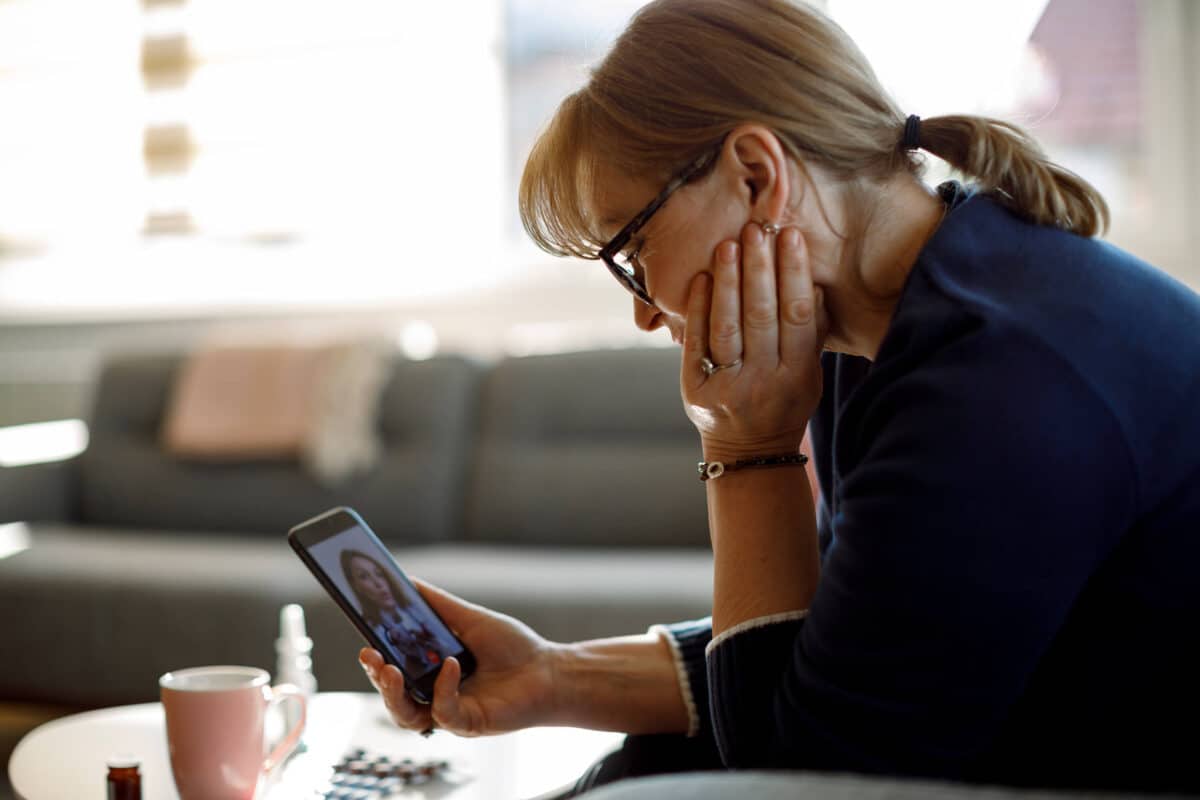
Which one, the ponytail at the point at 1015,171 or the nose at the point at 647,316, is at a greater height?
the ponytail at the point at 1015,171

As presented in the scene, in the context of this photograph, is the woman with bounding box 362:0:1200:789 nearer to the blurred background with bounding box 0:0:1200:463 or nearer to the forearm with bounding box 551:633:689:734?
the forearm with bounding box 551:633:689:734

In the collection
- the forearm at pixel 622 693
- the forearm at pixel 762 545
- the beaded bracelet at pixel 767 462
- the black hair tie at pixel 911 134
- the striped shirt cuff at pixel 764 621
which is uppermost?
the black hair tie at pixel 911 134

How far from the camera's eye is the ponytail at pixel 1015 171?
2.69ft

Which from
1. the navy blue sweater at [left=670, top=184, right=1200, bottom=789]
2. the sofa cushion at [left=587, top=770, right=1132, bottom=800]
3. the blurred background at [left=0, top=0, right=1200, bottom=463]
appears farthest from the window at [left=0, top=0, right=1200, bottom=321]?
the sofa cushion at [left=587, top=770, right=1132, bottom=800]

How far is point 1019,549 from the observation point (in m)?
0.65

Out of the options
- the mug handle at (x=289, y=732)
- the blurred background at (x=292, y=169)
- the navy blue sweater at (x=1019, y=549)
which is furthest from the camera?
the blurred background at (x=292, y=169)

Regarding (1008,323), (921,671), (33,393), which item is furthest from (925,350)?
(33,393)

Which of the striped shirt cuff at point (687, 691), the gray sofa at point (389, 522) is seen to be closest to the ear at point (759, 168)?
the striped shirt cuff at point (687, 691)

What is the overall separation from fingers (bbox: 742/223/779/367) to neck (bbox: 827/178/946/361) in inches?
2.2

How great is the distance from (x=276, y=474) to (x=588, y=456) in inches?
29.9

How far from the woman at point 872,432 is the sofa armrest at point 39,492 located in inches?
79.7

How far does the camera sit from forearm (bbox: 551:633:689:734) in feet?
3.42

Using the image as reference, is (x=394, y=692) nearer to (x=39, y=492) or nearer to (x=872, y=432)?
(x=872, y=432)

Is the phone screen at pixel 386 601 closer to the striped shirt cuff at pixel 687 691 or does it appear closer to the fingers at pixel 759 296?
the striped shirt cuff at pixel 687 691
